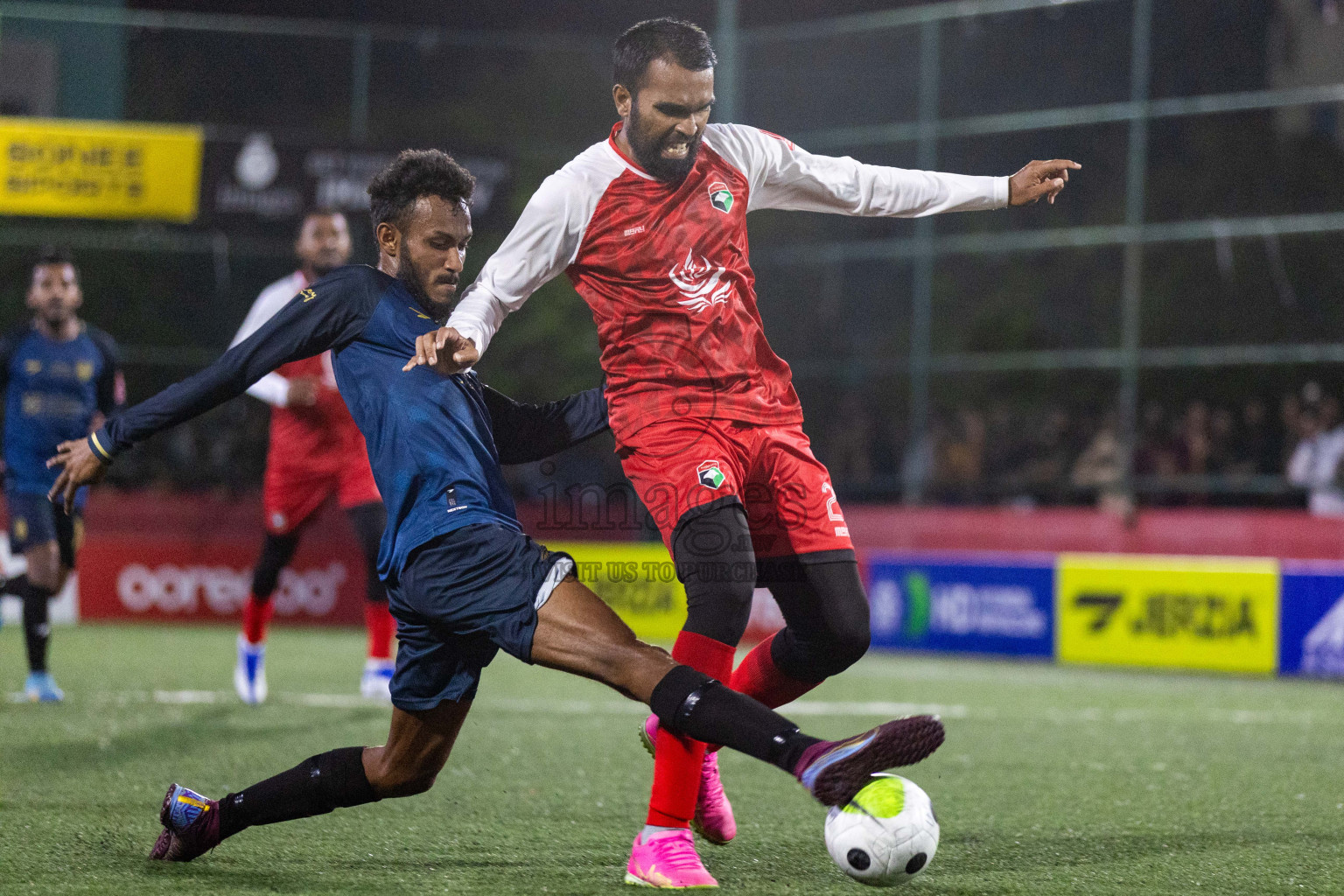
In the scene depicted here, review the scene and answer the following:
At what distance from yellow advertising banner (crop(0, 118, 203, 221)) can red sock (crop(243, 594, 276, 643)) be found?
9.03 metres

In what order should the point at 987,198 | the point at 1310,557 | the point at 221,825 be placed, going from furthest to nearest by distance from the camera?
the point at 1310,557 < the point at 987,198 < the point at 221,825

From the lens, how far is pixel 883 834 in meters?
3.24

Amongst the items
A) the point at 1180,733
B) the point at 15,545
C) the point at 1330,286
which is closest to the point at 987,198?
the point at 1180,733

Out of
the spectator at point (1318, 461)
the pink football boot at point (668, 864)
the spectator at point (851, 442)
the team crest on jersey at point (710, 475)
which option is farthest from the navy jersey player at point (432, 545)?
the spectator at point (851, 442)

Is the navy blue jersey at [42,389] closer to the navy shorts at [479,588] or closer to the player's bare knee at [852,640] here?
the navy shorts at [479,588]

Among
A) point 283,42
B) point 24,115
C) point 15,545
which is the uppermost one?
point 283,42

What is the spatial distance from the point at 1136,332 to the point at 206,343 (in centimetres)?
981

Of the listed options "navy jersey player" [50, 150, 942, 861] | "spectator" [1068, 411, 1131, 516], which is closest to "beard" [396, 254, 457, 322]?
"navy jersey player" [50, 150, 942, 861]

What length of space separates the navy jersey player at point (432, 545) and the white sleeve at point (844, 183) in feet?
2.64

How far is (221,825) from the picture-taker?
4012 millimetres

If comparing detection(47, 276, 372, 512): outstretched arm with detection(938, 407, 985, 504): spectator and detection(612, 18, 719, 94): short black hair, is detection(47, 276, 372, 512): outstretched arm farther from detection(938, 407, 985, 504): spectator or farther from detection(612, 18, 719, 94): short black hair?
detection(938, 407, 985, 504): spectator

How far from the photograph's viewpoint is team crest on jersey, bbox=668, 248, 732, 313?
4.12 metres

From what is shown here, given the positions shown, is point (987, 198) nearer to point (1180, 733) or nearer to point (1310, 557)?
point (1180, 733)

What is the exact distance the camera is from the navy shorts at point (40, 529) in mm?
7895
